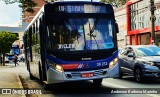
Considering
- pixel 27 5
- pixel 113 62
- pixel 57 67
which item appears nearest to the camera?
pixel 57 67

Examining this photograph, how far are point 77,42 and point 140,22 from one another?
3953 centimetres

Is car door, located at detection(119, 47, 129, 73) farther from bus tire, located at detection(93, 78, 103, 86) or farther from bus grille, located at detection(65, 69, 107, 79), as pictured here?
bus grille, located at detection(65, 69, 107, 79)

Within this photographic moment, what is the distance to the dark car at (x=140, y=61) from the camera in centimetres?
1537

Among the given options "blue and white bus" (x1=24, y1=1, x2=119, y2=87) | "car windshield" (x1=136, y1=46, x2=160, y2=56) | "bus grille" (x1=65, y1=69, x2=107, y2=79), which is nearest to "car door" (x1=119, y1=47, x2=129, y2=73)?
"car windshield" (x1=136, y1=46, x2=160, y2=56)

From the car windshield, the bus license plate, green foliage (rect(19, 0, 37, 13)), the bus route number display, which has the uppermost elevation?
green foliage (rect(19, 0, 37, 13))

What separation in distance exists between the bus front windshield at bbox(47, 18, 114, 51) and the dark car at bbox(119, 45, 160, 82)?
331 centimetres

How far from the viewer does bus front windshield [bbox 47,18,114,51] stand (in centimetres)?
1245

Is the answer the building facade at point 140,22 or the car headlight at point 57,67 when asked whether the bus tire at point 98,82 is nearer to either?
the car headlight at point 57,67

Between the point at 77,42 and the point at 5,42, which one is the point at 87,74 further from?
the point at 5,42

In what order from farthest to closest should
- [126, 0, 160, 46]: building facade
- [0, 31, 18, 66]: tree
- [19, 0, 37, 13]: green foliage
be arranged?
[0, 31, 18, 66]: tree
[126, 0, 160, 46]: building facade
[19, 0, 37, 13]: green foliage

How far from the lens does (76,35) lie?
1249cm

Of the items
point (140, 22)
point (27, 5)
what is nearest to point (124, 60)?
point (27, 5)

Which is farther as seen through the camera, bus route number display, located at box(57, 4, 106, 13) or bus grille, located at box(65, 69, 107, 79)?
bus route number display, located at box(57, 4, 106, 13)

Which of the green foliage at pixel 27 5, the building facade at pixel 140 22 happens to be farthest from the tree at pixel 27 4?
the building facade at pixel 140 22
